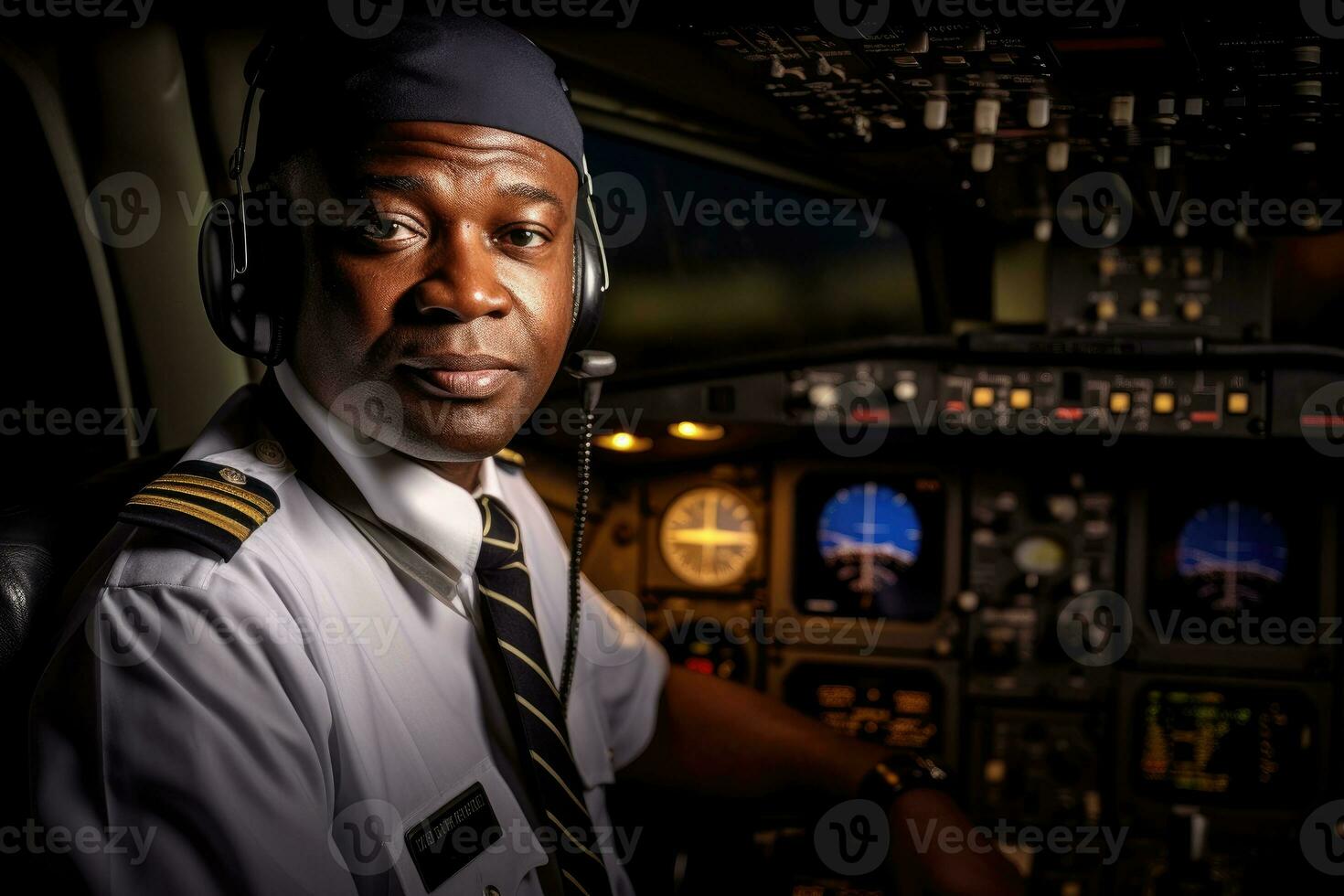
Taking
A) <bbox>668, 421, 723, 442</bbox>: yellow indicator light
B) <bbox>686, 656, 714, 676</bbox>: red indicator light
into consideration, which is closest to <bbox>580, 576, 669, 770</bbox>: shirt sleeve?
<bbox>668, 421, 723, 442</bbox>: yellow indicator light

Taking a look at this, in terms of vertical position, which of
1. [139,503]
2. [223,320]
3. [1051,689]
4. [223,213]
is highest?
[223,213]

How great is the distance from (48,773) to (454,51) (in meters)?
0.72

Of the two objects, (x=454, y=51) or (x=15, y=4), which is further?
(x=15, y=4)

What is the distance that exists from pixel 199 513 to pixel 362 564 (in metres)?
0.19

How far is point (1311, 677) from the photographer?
274 cm

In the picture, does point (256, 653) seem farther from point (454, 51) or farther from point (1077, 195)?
point (1077, 195)

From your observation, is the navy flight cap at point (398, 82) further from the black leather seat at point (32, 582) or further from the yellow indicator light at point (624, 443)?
the yellow indicator light at point (624, 443)

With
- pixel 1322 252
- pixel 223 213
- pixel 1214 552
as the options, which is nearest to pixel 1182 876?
pixel 1214 552

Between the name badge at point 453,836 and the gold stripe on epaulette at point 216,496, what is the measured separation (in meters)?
0.33

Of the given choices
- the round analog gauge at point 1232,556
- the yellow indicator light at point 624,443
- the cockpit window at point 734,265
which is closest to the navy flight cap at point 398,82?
the cockpit window at point 734,265

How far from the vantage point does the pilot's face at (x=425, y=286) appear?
3.33ft

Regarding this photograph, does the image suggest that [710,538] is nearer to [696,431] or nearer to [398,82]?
[696,431]

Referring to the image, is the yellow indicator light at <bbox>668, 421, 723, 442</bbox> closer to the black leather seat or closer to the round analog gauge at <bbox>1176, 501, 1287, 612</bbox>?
the round analog gauge at <bbox>1176, 501, 1287, 612</bbox>

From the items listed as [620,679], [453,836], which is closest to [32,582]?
[453,836]
